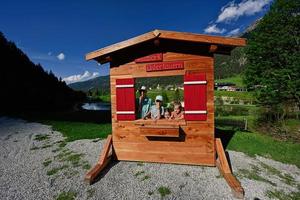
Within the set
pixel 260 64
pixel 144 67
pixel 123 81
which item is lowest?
pixel 123 81

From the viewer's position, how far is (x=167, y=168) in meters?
6.35

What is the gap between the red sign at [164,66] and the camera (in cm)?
624

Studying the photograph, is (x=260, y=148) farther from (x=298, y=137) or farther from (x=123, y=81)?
(x=123, y=81)

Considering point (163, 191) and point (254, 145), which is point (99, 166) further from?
point (254, 145)

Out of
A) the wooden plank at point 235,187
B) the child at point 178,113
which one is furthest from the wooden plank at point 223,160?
the child at point 178,113

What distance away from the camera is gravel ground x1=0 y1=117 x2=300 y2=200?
503cm

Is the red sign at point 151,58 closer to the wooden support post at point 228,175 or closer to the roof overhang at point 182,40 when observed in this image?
the roof overhang at point 182,40

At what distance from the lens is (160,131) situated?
20.4 feet

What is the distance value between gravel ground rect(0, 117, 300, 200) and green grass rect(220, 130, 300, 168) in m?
0.56

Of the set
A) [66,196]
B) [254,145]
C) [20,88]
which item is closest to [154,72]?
[66,196]

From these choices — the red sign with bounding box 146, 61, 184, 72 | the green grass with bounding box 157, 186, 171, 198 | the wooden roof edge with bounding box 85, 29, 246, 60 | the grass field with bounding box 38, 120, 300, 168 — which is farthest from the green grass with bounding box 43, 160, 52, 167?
the red sign with bounding box 146, 61, 184, 72

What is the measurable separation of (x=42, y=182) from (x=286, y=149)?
941 centimetres

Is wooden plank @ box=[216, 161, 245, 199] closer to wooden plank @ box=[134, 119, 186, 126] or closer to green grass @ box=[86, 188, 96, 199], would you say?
wooden plank @ box=[134, 119, 186, 126]

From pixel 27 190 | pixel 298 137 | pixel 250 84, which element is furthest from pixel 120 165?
pixel 250 84
